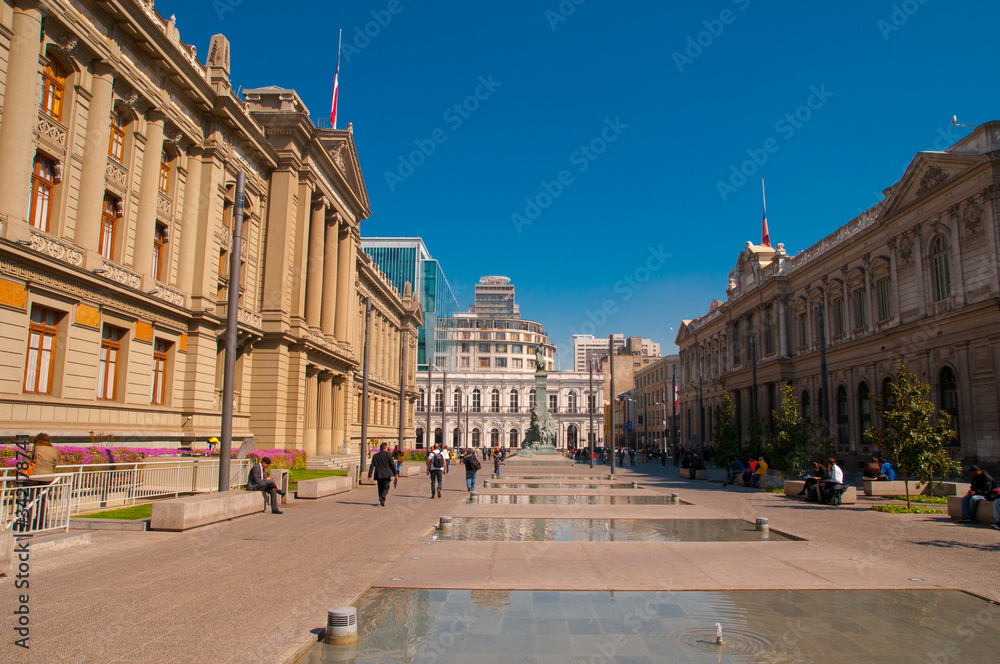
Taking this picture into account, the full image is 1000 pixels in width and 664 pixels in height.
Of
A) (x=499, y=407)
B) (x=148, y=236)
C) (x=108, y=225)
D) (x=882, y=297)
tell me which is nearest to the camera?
(x=108, y=225)

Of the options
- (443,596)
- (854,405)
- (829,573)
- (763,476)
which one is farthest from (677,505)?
(854,405)

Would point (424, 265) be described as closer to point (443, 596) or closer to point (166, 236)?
point (166, 236)

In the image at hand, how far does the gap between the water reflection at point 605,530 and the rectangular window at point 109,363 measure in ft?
47.4

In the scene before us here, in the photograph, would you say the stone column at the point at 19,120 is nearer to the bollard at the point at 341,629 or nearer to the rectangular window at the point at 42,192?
the rectangular window at the point at 42,192

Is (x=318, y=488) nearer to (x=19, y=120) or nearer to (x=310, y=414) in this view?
(x=19, y=120)

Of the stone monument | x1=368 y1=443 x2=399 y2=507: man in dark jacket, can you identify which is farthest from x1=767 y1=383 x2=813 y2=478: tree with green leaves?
the stone monument

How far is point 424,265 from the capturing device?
440 ft

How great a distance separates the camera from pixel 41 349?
20938 mm

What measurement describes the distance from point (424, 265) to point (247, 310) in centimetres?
10080

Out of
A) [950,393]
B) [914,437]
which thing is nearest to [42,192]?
[914,437]

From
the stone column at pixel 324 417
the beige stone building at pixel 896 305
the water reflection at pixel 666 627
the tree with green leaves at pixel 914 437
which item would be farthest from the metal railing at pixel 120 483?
the beige stone building at pixel 896 305

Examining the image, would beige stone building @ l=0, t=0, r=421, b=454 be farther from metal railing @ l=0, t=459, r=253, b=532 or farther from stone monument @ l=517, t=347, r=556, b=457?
stone monument @ l=517, t=347, r=556, b=457

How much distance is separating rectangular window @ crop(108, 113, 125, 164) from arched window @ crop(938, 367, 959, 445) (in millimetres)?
38517

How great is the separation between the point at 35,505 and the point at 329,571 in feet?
19.1
